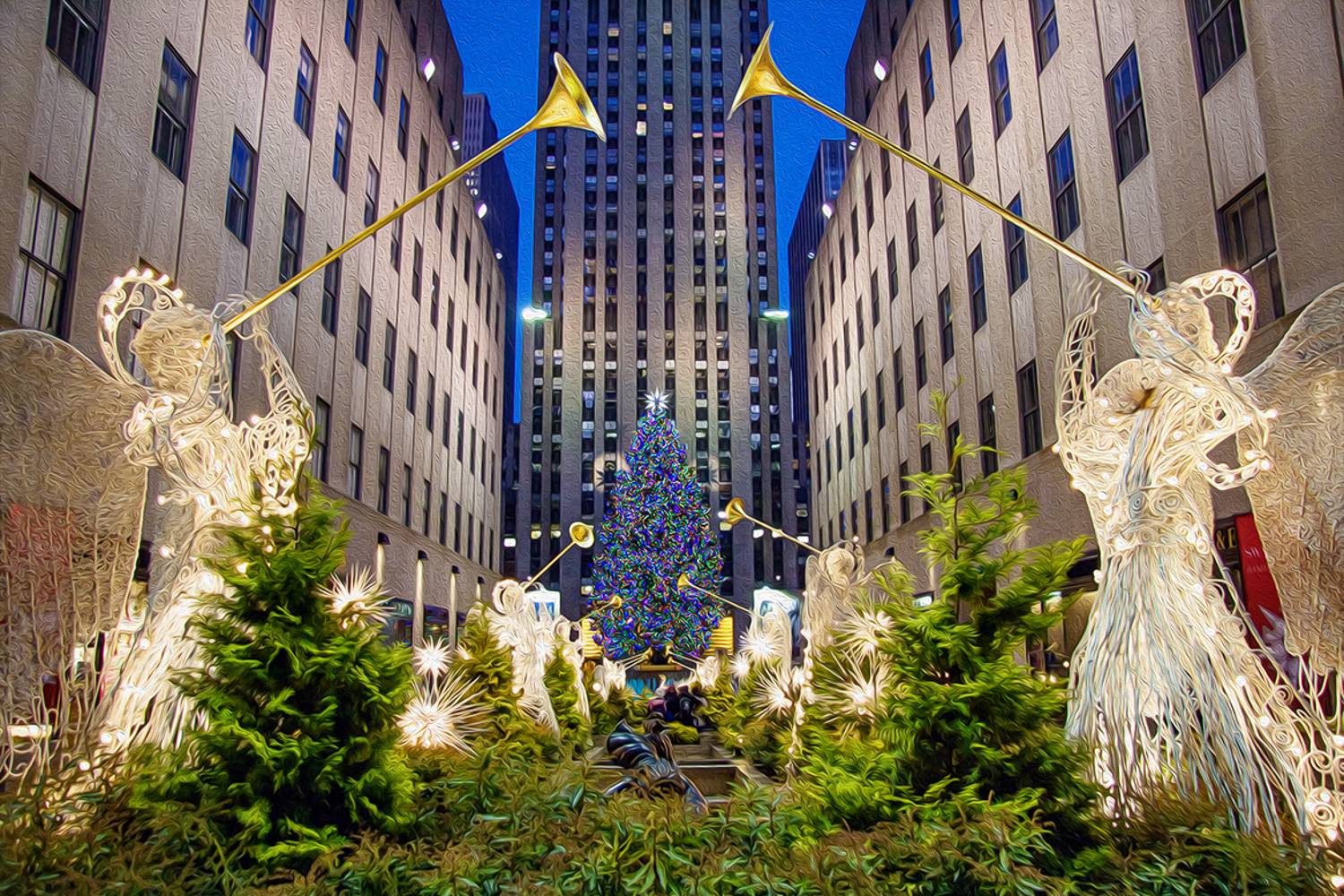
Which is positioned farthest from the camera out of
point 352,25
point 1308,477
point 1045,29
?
point 352,25

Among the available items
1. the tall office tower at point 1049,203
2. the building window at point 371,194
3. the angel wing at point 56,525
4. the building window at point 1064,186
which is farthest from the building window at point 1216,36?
the building window at point 371,194

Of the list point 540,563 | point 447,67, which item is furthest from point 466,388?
point 540,563

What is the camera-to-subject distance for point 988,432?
24375 mm

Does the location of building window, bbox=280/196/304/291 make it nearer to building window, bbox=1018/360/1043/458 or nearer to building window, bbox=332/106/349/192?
building window, bbox=332/106/349/192

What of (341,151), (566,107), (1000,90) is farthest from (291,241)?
(1000,90)

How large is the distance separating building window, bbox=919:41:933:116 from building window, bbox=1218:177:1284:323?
678 inches

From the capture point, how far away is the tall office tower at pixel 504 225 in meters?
68.9

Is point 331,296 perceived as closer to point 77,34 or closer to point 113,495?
point 77,34

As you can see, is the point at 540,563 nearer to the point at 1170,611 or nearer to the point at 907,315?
the point at 907,315

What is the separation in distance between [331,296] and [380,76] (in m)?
9.55

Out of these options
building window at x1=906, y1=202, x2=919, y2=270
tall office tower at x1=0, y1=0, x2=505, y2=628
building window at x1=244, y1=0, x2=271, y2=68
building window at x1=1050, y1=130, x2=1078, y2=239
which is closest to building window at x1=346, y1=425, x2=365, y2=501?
tall office tower at x1=0, y1=0, x2=505, y2=628

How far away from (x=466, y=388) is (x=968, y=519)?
126 feet

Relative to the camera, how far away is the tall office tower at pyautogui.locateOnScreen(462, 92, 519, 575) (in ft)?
226

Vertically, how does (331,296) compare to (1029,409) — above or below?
above
